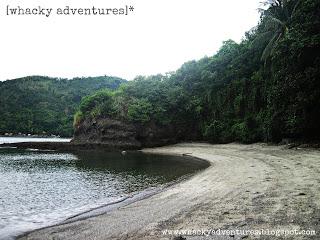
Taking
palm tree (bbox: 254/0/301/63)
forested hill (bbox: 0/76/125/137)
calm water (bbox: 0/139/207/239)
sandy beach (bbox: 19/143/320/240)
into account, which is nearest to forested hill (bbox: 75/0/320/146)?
palm tree (bbox: 254/0/301/63)

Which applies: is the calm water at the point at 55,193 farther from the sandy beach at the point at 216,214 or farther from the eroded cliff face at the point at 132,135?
the eroded cliff face at the point at 132,135

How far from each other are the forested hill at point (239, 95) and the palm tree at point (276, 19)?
11 cm

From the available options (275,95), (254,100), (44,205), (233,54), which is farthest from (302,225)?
(233,54)

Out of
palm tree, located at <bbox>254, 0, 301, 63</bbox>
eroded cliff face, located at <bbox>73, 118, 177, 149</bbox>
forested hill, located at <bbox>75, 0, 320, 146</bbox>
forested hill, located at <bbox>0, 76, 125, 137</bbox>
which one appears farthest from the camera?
forested hill, located at <bbox>0, 76, 125, 137</bbox>

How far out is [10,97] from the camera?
417 feet

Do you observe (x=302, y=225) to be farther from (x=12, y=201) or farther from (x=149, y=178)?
(x=149, y=178)

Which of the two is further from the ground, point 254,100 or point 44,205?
point 254,100

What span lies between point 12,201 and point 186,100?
158 feet

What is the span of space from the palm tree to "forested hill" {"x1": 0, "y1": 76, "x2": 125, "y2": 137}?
101 metres

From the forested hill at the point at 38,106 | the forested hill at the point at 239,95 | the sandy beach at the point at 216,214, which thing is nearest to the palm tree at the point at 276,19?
the forested hill at the point at 239,95

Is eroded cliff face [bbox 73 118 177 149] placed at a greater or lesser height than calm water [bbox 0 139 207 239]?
greater

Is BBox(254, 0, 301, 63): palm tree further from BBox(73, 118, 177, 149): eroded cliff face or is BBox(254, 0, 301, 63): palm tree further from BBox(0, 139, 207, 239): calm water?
BBox(73, 118, 177, 149): eroded cliff face

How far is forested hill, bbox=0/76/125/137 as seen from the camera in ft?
409

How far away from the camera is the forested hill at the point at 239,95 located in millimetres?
28094
